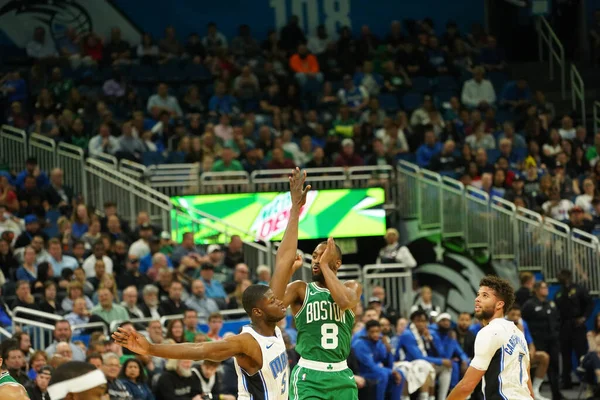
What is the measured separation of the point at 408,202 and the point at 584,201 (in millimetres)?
2884

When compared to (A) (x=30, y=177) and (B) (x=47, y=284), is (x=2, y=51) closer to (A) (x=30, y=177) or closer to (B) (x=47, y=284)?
(A) (x=30, y=177)

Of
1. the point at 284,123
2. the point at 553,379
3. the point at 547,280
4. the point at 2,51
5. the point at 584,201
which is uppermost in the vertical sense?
the point at 2,51

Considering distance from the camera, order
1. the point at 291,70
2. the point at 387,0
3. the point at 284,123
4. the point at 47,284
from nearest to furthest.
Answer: the point at 47,284, the point at 284,123, the point at 291,70, the point at 387,0

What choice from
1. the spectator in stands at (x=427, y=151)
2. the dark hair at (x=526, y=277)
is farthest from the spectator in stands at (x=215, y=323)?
the spectator in stands at (x=427, y=151)

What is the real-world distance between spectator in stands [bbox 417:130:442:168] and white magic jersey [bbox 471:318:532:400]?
1253 cm

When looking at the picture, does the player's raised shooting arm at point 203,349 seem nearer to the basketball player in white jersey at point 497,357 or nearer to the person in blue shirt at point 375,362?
the basketball player in white jersey at point 497,357

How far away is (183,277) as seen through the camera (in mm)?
16078

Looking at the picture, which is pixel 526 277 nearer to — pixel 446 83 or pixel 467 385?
pixel 446 83

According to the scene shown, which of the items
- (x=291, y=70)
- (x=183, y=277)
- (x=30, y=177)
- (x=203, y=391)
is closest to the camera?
(x=203, y=391)

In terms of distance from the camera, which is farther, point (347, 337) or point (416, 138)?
point (416, 138)

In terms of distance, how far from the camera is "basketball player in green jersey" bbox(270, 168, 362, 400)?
8383 millimetres

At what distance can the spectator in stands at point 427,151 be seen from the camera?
2070 centimetres

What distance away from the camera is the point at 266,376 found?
25.0 feet

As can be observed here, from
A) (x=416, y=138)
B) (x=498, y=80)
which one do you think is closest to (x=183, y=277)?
(x=416, y=138)
